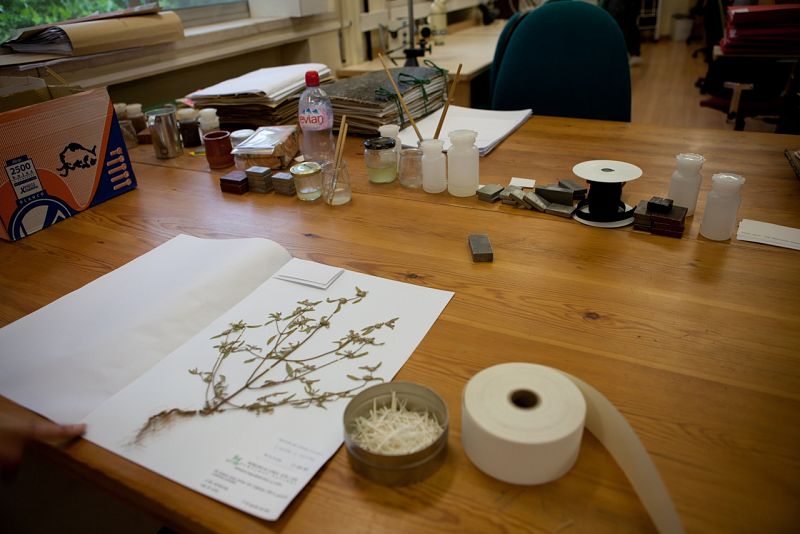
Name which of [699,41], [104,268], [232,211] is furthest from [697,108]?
[104,268]

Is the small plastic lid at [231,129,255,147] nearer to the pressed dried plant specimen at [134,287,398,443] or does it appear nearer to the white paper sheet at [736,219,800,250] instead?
the pressed dried plant specimen at [134,287,398,443]

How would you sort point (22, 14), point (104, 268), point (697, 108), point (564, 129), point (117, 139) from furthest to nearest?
point (697, 108) < point (22, 14) < point (564, 129) < point (117, 139) < point (104, 268)

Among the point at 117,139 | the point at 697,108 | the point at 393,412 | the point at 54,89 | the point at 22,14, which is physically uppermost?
the point at 22,14

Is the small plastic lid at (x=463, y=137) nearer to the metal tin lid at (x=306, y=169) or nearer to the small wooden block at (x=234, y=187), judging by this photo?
the metal tin lid at (x=306, y=169)

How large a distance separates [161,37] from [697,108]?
4.52 meters

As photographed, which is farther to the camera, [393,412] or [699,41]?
[699,41]

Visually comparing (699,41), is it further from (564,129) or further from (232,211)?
(232,211)

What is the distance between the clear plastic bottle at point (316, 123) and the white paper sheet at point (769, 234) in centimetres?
93

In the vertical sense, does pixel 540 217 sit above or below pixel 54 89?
below

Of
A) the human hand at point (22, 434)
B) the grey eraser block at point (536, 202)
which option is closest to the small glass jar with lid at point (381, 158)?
the grey eraser block at point (536, 202)

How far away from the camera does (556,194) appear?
1.07 meters

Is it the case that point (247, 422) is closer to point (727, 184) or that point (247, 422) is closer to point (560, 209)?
point (560, 209)

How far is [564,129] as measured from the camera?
60.6 inches

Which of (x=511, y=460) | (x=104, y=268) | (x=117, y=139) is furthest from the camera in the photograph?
(x=117, y=139)
